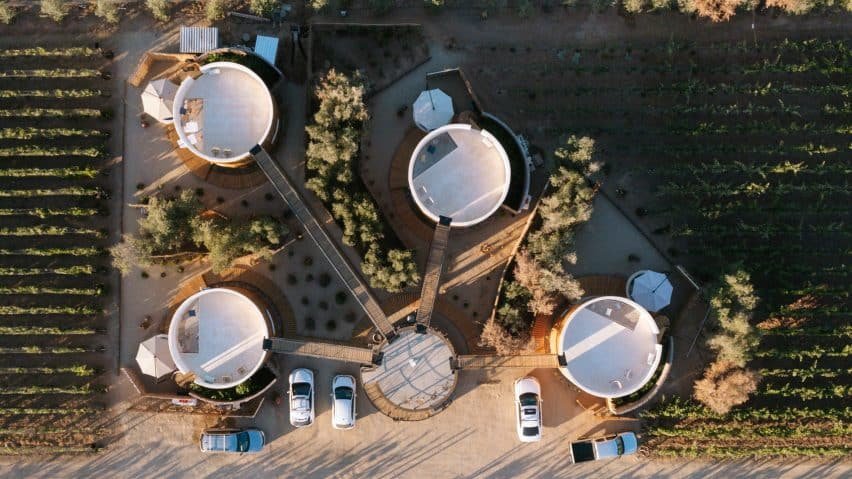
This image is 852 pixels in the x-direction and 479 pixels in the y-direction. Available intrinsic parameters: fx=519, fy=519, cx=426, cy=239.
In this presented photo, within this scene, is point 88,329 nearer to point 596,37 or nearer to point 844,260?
point 596,37

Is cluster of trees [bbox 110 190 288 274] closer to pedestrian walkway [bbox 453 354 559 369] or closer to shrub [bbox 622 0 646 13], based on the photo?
pedestrian walkway [bbox 453 354 559 369]

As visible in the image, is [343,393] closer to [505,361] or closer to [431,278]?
[431,278]

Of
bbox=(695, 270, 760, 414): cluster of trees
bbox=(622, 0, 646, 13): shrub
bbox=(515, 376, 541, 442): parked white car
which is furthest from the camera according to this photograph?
bbox=(622, 0, 646, 13): shrub

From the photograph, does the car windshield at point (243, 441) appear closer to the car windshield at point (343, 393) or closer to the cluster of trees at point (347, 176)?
the car windshield at point (343, 393)

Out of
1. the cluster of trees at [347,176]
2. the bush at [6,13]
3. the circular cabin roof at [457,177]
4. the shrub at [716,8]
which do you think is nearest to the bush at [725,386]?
the circular cabin roof at [457,177]

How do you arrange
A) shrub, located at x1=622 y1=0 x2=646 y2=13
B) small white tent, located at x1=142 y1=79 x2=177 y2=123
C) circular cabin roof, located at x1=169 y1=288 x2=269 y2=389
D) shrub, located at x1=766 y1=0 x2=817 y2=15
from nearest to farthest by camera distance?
1. circular cabin roof, located at x1=169 y1=288 x2=269 y2=389
2. small white tent, located at x1=142 y1=79 x2=177 y2=123
3. shrub, located at x1=622 y1=0 x2=646 y2=13
4. shrub, located at x1=766 y1=0 x2=817 y2=15

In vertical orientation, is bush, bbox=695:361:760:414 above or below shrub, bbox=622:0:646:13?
below

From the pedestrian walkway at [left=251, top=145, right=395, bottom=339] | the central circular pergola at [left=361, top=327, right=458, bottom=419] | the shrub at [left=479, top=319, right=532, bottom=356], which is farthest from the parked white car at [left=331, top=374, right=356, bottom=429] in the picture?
the shrub at [left=479, top=319, right=532, bottom=356]

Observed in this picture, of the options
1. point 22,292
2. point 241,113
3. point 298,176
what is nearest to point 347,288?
point 298,176
